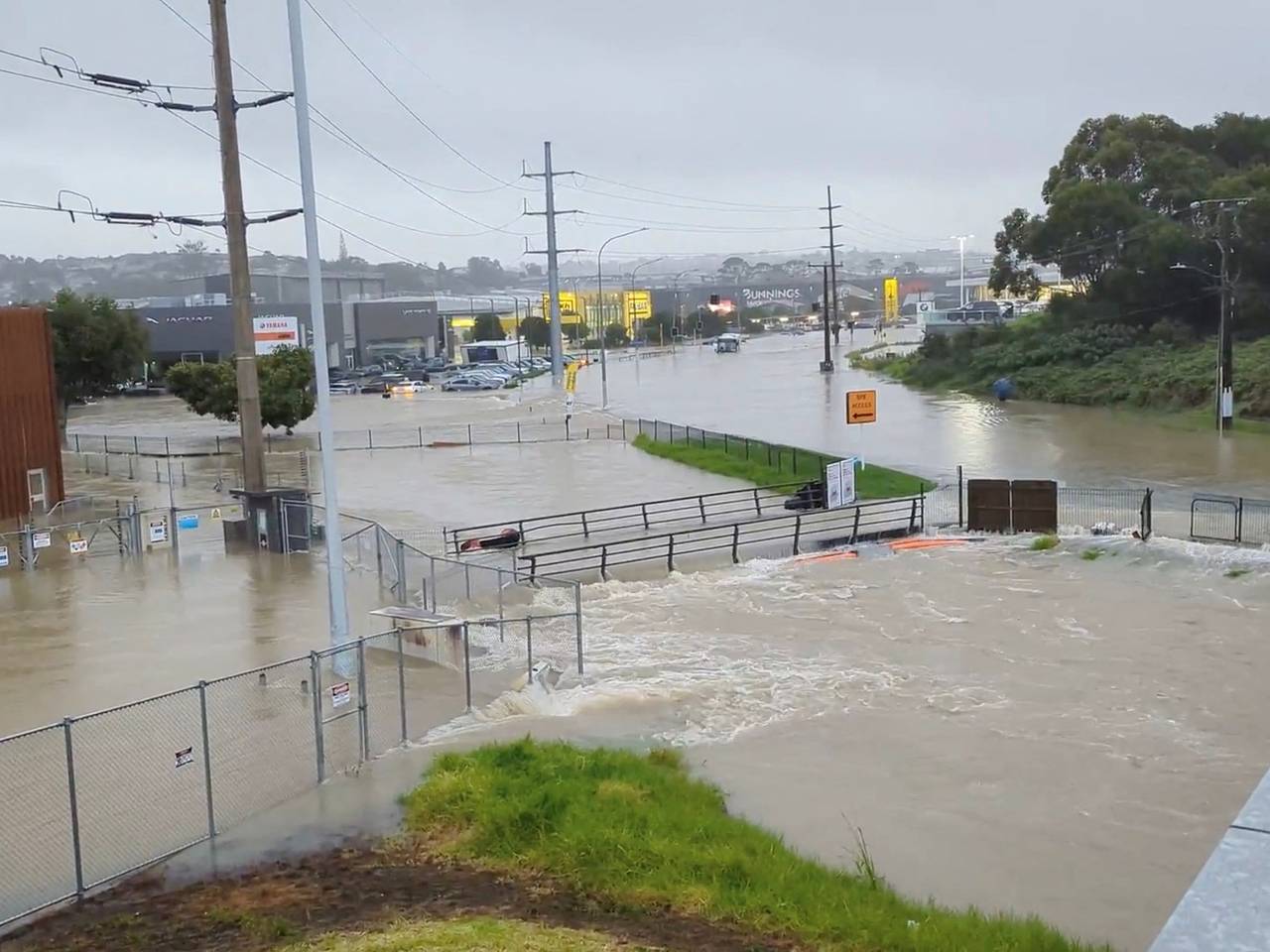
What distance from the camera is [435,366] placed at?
12038 cm

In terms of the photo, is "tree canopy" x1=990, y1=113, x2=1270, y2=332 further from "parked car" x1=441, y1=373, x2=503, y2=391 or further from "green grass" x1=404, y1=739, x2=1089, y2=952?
"green grass" x1=404, y1=739, x2=1089, y2=952

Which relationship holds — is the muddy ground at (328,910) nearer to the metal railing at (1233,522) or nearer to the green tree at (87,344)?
the metal railing at (1233,522)

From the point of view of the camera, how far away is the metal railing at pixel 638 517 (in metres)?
29.6

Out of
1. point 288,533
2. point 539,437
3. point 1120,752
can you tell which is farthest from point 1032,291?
point 1120,752

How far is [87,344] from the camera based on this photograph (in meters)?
60.6

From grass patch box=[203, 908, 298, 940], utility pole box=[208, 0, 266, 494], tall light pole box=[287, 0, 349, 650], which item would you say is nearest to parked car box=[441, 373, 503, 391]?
utility pole box=[208, 0, 266, 494]

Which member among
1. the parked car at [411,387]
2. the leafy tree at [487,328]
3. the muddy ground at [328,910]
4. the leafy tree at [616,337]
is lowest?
the muddy ground at [328,910]

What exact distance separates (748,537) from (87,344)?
138ft

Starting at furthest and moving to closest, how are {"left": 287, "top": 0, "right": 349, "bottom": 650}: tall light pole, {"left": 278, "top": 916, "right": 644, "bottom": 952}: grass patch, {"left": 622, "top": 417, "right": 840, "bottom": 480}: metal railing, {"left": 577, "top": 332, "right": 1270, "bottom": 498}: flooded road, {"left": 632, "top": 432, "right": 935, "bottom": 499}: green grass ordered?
{"left": 577, "top": 332, "right": 1270, "bottom": 498}: flooded road < {"left": 622, "top": 417, "right": 840, "bottom": 480}: metal railing < {"left": 632, "top": 432, "right": 935, "bottom": 499}: green grass < {"left": 287, "top": 0, "right": 349, "bottom": 650}: tall light pole < {"left": 278, "top": 916, "right": 644, "bottom": 952}: grass patch

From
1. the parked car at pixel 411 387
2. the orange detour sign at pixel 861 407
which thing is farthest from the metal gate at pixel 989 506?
the parked car at pixel 411 387

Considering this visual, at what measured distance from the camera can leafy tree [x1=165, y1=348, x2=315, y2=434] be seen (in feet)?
189

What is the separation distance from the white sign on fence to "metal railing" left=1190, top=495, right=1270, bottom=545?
7717 millimetres

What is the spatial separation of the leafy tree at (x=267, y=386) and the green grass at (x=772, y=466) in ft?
58.7

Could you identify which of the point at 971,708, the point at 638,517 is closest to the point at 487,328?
the point at 638,517
